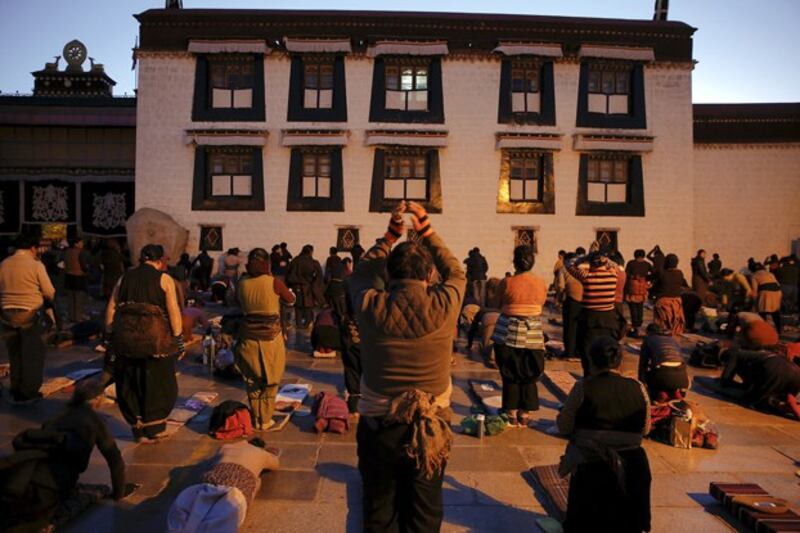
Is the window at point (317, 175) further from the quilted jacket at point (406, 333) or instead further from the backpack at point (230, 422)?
the quilted jacket at point (406, 333)

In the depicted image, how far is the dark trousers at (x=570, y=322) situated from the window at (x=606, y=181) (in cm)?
1262

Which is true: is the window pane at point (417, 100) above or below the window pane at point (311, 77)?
below

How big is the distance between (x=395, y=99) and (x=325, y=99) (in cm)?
253

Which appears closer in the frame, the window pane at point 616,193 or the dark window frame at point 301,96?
the dark window frame at point 301,96

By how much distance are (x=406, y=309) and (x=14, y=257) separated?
19.3 ft

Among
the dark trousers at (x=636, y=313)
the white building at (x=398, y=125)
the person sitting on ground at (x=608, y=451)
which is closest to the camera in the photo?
the person sitting on ground at (x=608, y=451)

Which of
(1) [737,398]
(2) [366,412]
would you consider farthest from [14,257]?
(1) [737,398]

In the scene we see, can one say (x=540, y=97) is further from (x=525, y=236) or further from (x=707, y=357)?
(x=707, y=357)

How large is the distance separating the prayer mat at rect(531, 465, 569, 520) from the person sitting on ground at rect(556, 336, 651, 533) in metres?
0.69

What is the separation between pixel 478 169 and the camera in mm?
20812

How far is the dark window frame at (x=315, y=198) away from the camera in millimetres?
20766

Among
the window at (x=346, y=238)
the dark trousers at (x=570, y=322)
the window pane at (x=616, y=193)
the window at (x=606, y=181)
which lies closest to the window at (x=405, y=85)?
the window at (x=346, y=238)

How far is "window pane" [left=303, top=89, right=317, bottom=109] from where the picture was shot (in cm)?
2094

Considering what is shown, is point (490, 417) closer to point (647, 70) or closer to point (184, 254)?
point (184, 254)
